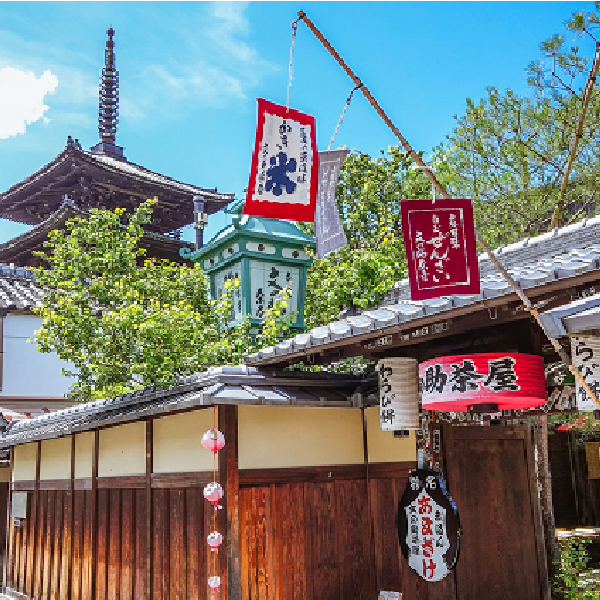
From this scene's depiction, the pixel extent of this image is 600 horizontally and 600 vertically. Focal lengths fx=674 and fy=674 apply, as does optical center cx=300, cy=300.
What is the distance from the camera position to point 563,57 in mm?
14617

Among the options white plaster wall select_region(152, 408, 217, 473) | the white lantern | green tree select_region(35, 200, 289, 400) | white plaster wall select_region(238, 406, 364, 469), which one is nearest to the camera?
the white lantern

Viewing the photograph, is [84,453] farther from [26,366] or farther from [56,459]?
[26,366]

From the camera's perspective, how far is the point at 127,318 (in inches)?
549

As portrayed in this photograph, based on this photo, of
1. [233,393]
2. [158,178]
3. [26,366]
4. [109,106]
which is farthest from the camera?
[109,106]

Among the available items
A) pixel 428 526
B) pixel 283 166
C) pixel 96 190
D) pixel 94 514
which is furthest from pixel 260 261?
pixel 96 190

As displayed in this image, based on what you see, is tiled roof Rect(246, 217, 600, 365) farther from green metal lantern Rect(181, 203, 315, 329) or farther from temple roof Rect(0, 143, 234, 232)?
temple roof Rect(0, 143, 234, 232)

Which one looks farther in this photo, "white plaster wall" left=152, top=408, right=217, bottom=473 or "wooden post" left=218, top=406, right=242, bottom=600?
"white plaster wall" left=152, top=408, right=217, bottom=473

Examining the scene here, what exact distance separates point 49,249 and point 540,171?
23710 millimetres

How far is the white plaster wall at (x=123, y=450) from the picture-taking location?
11.0 m

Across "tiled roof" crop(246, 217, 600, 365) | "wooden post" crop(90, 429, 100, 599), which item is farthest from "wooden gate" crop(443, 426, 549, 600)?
"wooden post" crop(90, 429, 100, 599)

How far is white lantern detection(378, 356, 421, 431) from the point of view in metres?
9.05

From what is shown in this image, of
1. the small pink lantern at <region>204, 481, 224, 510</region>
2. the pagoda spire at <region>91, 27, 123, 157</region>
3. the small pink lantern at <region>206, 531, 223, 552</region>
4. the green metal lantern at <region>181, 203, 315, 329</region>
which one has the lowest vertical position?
the small pink lantern at <region>206, 531, 223, 552</region>

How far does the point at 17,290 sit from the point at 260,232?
1541cm

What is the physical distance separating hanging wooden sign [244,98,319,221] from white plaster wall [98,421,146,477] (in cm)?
512
